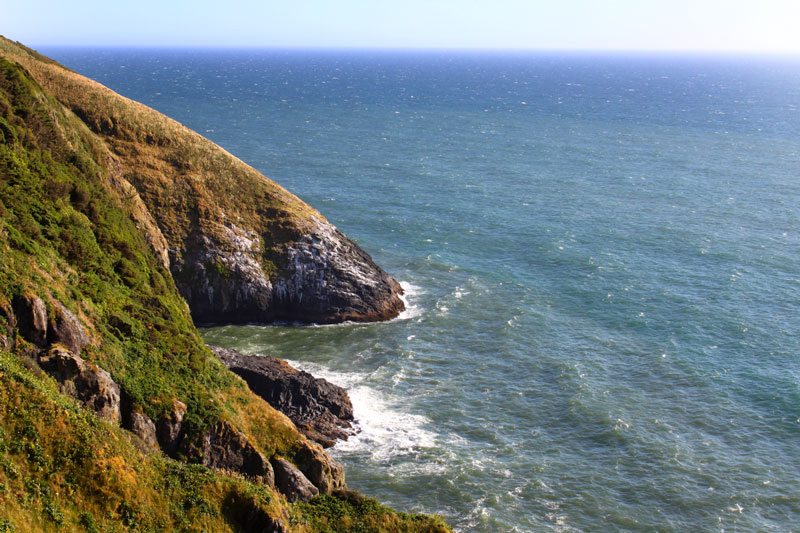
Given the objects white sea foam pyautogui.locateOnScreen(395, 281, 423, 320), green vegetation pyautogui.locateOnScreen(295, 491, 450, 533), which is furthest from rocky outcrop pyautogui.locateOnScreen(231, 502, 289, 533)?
white sea foam pyautogui.locateOnScreen(395, 281, 423, 320)

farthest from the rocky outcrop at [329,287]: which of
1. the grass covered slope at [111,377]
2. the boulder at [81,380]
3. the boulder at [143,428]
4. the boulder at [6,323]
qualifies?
the boulder at [6,323]

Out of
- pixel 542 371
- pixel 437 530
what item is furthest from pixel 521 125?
pixel 437 530

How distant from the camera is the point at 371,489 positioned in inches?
1758

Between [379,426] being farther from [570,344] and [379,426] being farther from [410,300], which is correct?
[410,300]

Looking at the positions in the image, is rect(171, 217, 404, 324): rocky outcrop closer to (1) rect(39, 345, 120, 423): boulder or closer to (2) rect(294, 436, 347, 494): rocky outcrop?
(2) rect(294, 436, 347, 494): rocky outcrop

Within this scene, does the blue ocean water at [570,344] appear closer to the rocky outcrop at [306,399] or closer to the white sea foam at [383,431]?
the white sea foam at [383,431]

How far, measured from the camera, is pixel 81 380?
35031mm

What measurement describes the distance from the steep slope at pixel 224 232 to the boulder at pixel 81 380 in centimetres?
2882

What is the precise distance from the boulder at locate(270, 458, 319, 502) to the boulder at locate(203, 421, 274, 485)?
27.0 inches

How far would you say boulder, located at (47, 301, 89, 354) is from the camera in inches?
1420

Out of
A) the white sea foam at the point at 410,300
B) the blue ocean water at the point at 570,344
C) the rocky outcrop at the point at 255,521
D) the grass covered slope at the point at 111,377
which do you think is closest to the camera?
the grass covered slope at the point at 111,377

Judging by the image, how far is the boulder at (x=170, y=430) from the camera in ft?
126

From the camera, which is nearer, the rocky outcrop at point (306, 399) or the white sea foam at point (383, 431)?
the white sea foam at point (383, 431)

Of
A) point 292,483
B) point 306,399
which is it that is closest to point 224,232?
point 306,399
